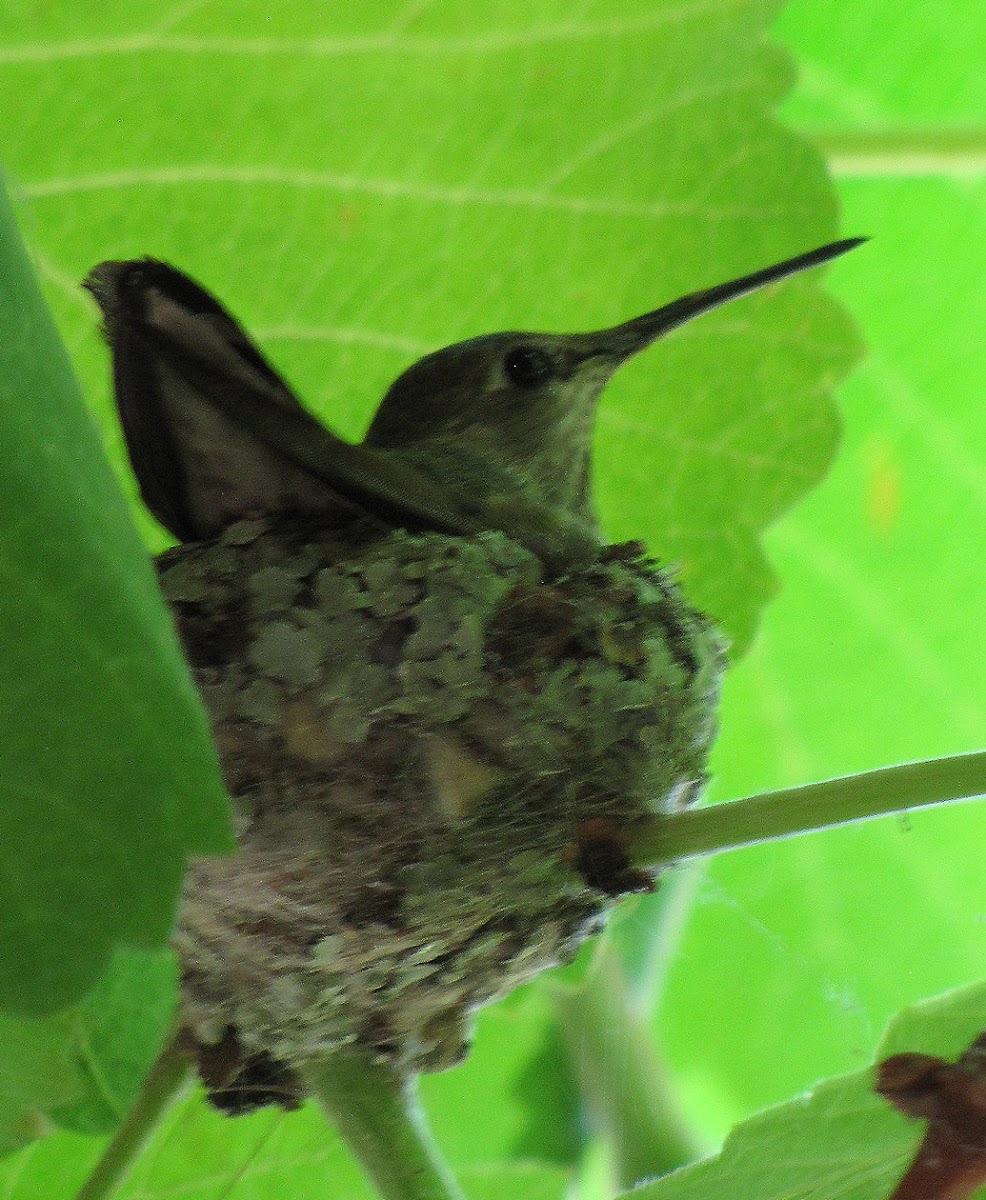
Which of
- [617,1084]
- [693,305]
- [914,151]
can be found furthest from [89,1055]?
[914,151]

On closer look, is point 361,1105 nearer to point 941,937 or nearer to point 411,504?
point 411,504

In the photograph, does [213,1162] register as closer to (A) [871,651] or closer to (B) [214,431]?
(B) [214,431]

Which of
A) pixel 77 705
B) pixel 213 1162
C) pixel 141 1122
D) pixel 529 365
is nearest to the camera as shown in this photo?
pixel 77 705

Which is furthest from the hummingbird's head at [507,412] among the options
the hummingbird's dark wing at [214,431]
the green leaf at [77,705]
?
the green leaf at [77,705]

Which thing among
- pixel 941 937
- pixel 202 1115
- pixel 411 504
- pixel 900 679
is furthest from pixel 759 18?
pixel 202 1115

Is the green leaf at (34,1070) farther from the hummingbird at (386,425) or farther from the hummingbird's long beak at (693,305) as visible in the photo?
the hummingbird's long beak at (693,305)

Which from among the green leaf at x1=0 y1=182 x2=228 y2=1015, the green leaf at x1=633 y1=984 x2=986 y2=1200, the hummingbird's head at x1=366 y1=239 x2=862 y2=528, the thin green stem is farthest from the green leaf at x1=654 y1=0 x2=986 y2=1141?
the green leaf at x1=0 y1=182 x2=228 y2=1015
